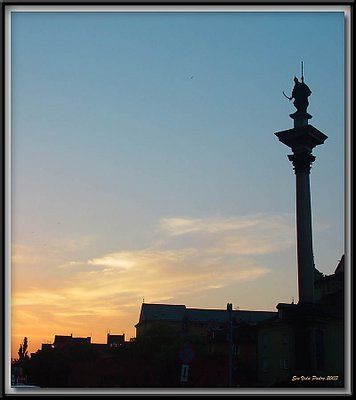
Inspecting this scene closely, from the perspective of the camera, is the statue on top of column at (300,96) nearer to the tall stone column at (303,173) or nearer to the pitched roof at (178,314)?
the tall stone column at (303,173)

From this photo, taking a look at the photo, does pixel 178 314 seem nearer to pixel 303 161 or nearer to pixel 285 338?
pixel 285 338

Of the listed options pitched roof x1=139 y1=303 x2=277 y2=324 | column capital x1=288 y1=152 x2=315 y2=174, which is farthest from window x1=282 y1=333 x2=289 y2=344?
pitched roof x1=139 y1=303 x2=277 y2=324

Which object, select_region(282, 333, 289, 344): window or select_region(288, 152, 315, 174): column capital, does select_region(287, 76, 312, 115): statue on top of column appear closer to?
select_region(288, 152, 315, 174): column capital

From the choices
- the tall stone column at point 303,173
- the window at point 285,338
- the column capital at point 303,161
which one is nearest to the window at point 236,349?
the window at point 285,338

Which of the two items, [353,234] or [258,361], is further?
[258,361]

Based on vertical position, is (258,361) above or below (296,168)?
below

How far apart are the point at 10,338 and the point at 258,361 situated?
35.7 m

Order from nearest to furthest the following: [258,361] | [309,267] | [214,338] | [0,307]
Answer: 1. [0,307]
2. [309,267]
3. [258,361]
4. [214,338]

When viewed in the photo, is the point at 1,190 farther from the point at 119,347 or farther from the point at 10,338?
the point at 119,347

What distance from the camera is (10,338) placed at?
13.0m

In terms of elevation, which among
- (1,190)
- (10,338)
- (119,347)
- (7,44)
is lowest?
(119,347)

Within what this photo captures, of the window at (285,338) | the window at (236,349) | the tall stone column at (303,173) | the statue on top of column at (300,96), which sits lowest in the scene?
the window at (236,349)

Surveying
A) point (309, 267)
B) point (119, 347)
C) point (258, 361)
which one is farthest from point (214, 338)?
point (309, 267)

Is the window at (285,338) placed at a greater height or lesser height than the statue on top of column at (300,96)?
lesser
